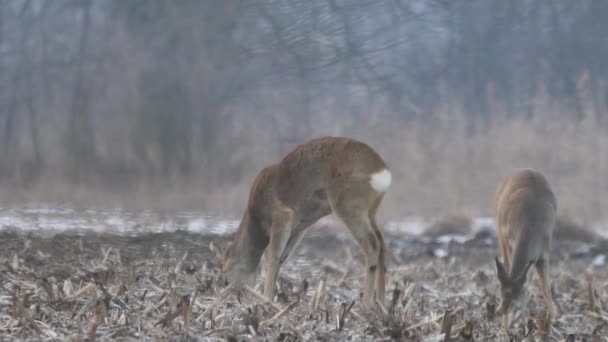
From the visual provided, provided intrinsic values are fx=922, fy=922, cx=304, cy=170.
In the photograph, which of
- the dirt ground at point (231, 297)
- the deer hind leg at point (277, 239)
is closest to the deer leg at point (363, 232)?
the dirt ground at point (231, 297)

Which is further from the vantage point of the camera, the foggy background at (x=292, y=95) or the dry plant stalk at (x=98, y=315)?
the foggy background at (x=292, y=95)

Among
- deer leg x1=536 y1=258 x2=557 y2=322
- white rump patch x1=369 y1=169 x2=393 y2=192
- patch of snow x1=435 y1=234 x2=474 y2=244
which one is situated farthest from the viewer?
patch of snow x1=435 y1=234 x2=474 y2=244

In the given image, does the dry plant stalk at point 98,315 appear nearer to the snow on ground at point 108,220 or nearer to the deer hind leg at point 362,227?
the deer hind leg at point 362,227

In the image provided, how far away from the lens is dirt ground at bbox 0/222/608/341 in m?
4.05

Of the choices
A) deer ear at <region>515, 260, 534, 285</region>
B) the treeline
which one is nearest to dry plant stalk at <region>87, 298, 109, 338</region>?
deer ear at <region>515, 260, 534, 285</region>

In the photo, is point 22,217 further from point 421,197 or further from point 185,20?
point 421,197

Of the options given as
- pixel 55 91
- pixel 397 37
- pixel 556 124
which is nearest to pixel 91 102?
pixel 55 91

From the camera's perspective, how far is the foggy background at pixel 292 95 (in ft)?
28.5

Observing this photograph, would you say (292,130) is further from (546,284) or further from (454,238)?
(546,284)

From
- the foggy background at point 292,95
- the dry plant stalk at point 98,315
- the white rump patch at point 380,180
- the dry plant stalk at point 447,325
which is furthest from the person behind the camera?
the foggy background at point 292,95

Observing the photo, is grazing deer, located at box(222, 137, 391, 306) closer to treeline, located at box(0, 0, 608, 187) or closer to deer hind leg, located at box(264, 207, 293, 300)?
deer hind leg, located at box(264, 207, 293, 300)

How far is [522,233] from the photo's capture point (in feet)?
20.9

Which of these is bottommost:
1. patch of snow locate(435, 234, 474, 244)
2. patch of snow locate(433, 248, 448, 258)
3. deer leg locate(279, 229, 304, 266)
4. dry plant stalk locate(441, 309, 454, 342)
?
dry plant stalk locate(441, 309, 454, 342)

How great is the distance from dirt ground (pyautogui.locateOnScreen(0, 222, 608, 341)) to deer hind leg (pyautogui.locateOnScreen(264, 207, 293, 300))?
0.56 feet
